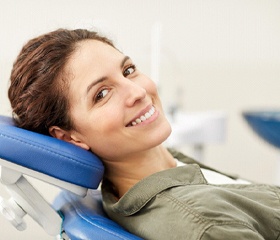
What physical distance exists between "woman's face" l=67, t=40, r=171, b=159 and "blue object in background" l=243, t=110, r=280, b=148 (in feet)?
4.51

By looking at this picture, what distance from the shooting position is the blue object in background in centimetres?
232

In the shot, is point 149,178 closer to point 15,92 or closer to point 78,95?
point 78,95

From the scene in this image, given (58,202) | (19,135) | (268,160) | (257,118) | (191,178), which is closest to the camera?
(19,135)

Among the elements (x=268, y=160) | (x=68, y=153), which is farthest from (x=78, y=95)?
(x=268, y=160)

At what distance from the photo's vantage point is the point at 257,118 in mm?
2414

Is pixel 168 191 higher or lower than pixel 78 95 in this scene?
lower

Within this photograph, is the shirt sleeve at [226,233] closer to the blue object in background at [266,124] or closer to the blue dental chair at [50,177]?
the blue dental chair at [50,177]

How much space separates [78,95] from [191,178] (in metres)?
0.32

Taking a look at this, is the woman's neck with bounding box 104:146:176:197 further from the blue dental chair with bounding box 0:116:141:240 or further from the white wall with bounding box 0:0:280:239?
the white wall with bounding box 0:0:280:239

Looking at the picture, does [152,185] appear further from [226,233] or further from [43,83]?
[43,83]

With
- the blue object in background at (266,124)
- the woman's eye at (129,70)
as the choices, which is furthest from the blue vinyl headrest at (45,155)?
the blue object in background at (266,124)

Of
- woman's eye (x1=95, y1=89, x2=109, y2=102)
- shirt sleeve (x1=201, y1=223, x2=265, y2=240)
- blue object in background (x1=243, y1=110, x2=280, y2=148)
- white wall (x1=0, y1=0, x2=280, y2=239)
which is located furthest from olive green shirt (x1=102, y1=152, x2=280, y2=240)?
white wall (x1=0, y1=0, x2=280, y2=239)

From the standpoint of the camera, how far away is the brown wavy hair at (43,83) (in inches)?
41.7

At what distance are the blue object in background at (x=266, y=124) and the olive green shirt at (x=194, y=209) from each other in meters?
1.27
